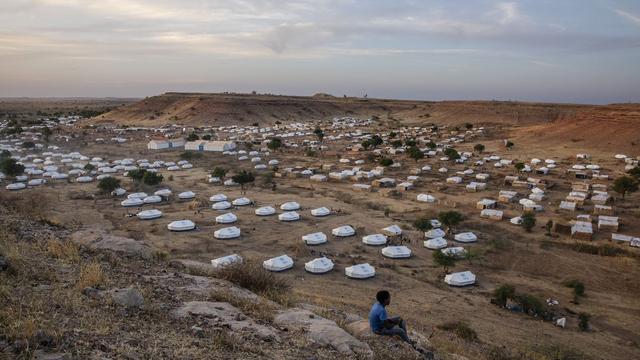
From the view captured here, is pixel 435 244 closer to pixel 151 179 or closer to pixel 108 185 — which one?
pixel 151 179

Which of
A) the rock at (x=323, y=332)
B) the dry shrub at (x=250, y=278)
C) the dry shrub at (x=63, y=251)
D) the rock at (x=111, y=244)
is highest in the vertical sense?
the dry shrub at (x=63, y=251)

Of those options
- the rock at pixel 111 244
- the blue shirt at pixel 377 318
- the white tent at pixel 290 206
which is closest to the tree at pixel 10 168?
the white tent at pixel 290 206

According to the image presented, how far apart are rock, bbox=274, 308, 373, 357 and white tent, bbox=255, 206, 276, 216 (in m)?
17.2

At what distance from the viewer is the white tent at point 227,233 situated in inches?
851

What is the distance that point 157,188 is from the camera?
1235 inches

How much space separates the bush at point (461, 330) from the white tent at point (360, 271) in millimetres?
4328

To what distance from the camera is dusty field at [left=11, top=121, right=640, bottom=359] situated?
1480 centimetres

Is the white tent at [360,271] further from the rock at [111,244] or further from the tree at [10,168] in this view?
the tree at [10,168]

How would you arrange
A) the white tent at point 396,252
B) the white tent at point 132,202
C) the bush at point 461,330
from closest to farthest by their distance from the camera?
the bush at point 461,330, the white tent at point 396,252, the white tent at point 132,202

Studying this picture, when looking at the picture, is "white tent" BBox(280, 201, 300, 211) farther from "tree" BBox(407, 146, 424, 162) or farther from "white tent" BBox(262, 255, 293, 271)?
"tree" BBox(407, 146, 424, 162)

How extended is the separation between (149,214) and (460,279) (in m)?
15.4

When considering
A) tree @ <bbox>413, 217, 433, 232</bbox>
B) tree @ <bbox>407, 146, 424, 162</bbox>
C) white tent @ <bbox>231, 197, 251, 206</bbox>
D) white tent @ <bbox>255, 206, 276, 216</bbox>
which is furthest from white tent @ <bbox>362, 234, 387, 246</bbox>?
tree @ <bbox>407, 146, 424, 162</bbox>

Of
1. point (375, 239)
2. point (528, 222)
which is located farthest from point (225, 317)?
point (528, 222)

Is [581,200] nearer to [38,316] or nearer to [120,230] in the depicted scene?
[120,230]
